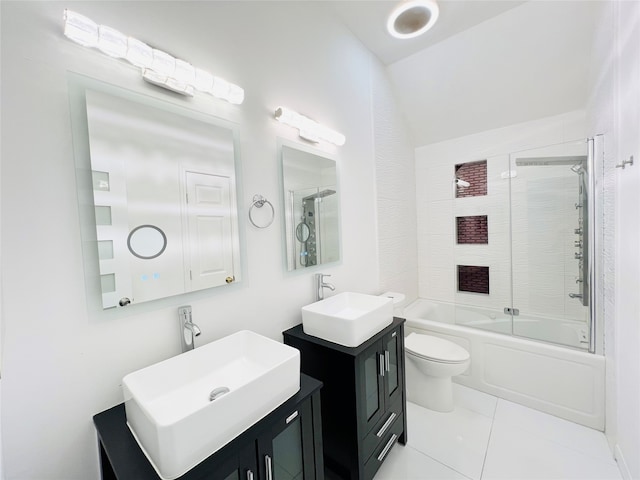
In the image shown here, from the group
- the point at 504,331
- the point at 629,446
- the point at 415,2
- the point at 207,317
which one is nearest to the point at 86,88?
the point at 207,317

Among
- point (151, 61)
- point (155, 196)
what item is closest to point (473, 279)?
point (155, 196)

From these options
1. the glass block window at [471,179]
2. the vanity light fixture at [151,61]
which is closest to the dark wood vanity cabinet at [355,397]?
the vanity light fixture at [151,61]

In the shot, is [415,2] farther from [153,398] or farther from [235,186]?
[153,398]

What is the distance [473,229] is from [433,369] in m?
1.85

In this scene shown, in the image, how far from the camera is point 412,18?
6.55 ft

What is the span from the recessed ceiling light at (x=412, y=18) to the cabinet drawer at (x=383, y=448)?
2.88 m

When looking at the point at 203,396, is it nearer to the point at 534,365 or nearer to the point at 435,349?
the point at 435,349

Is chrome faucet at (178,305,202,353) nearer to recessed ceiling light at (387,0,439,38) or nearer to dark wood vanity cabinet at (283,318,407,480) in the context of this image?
dark wood vanity cabinet at (283,318,407,480)

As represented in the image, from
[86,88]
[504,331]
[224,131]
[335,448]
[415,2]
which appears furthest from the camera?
[504,331]

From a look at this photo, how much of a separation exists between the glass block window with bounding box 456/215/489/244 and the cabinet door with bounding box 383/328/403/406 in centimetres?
198

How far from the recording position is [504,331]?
2.35 metres

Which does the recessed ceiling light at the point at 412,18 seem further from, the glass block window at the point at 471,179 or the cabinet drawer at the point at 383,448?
the cabinet drawer at the point at 383,448

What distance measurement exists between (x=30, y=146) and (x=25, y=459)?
37.9 inches

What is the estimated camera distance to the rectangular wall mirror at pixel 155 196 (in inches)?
36.2
